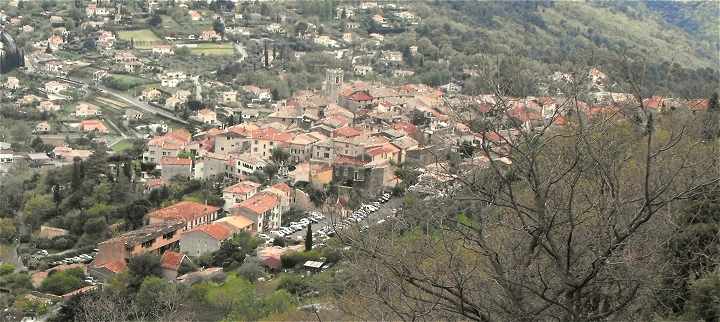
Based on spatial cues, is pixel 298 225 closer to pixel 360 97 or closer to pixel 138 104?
pixel 360 97

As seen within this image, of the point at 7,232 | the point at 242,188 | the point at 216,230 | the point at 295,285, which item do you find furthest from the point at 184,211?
the point at 295,285

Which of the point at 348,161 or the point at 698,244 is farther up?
the point at 698,244

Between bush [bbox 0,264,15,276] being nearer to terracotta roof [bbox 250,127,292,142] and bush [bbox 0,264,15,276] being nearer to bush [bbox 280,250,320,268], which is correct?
bush [bbox 280,250,320,268]

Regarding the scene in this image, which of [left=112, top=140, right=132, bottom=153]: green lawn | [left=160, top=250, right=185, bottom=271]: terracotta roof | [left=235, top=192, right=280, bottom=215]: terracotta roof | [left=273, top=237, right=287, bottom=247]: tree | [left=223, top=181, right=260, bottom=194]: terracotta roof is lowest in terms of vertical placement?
[left=112, top=140, right=132, bottom=153]: green lawn

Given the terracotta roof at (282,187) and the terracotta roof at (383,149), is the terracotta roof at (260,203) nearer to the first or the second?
the terracotta roof at (282,187)

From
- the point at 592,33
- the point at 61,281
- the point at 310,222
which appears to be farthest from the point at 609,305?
the point at 592,33

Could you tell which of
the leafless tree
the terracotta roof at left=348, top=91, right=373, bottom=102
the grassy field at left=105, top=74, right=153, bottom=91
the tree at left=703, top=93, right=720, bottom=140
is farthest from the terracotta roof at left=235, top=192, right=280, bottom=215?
the grassy field at left=105, top=74, right=153, bottom=91
